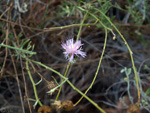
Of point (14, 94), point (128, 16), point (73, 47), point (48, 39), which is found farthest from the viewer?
point (128, 16)

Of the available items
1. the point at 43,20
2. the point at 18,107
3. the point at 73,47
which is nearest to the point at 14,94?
the point at 18,107

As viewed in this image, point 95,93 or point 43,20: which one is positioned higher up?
point 43,20

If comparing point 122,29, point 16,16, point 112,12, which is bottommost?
point 122,29

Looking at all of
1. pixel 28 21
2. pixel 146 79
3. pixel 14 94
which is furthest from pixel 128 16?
pixel 14 94

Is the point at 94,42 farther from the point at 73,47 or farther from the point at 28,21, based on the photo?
the point at 73,47

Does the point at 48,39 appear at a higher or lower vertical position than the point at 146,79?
higher

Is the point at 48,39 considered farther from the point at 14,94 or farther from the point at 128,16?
the point at 128,16

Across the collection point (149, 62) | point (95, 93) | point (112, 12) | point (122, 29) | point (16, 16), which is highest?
point (16, 16)

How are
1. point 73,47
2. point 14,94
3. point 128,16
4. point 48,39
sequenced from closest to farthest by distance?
1. point 73,47
2. point 14,94
3. point 48,39
4. point 128,16

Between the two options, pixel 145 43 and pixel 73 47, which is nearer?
pixel 73 47
